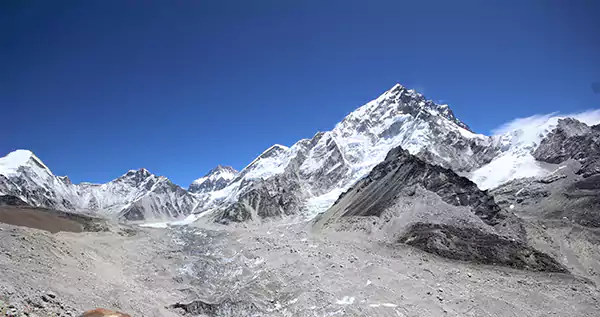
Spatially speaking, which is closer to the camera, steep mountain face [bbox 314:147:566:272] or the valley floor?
the valley floor

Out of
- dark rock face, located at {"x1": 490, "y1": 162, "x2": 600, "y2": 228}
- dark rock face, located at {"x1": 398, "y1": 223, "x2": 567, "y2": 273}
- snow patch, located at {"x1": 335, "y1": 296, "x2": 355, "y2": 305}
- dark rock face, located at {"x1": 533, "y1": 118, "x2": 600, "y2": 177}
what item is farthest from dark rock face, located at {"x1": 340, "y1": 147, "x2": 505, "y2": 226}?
dark rock face, located at {"x1": 533, "y1": 118, "x2": 600, "y2": 177}

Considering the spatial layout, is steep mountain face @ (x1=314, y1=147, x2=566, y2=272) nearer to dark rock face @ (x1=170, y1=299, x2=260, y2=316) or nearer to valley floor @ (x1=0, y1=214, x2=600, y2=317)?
valley floor @ (x1=0, y1=214, x2=600, y2=317)

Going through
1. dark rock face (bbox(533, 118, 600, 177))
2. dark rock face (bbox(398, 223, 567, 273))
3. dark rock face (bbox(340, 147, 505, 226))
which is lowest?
dark rock face (bbox(398, 223, 567, 273))

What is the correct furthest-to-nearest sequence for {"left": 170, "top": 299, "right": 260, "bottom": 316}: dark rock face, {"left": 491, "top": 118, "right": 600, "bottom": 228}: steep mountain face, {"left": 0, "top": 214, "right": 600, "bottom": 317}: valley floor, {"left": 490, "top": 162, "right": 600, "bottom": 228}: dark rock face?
1. {"left": 491, "top": 118, "right": 600, "bottom": 228}: steep mountain face
2. {"left": 490, "top": 162, "right": 600, "bottom": 228}: dark rock face
3. {"left": 170, "top": 299, "right": 260, "bottom": 316}: dark rock face
4. {"left": 0, "top": 214, "right": 600, "bottom": 317}: valley floor

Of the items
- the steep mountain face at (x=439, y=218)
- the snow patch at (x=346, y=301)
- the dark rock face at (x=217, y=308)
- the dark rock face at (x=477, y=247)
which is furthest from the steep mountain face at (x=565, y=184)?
the dark rock face at (x=217, y=308)

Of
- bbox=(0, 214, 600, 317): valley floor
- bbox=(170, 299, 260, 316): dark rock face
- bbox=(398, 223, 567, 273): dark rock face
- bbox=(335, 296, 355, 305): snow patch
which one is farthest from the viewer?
bbox=(398, 223, 567, 273): dark rock face

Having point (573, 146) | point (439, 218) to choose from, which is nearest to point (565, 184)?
point (573, 146)
